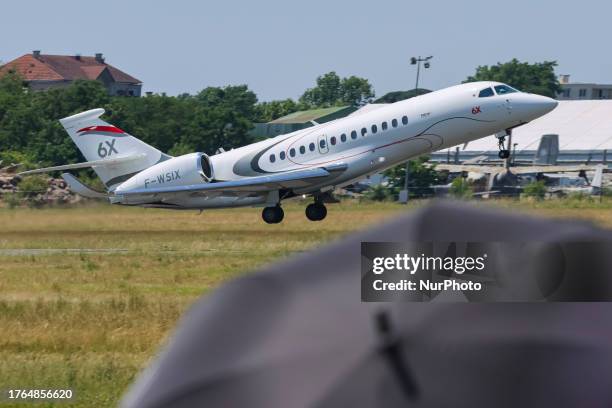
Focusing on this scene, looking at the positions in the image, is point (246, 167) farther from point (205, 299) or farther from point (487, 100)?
point (205, 299)

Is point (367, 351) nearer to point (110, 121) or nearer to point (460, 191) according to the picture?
point (460, 191)

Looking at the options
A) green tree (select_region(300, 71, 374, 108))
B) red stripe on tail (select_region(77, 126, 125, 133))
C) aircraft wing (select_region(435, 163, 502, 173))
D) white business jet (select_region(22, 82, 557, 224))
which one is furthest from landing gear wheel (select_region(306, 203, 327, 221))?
green tree (select_region(300, 71, 374, 108))

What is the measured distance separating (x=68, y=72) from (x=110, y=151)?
4896 inches

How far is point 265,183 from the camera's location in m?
32.1

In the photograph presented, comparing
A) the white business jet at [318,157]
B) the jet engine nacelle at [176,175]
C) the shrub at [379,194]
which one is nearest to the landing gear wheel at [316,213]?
the white business jet at [318,157]

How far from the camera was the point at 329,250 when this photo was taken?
2.55 m

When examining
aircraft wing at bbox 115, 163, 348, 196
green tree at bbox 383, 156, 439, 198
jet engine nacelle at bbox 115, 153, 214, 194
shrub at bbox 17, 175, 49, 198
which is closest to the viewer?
aircraft wing at bbox 115, 163, 348, 196

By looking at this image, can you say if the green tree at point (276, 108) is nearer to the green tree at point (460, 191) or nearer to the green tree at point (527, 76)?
the green tree at point (527, 76)

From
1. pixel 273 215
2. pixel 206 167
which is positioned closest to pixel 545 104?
pixel 273 215

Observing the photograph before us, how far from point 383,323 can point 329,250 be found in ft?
1.33

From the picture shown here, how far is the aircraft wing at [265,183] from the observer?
31828 millimetres

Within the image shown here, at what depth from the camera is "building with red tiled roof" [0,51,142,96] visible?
149750 mm

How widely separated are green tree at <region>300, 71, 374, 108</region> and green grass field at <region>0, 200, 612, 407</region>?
128 m

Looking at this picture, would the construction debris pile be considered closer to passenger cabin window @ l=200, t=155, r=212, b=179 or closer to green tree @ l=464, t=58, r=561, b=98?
passenger cabin window @ l=200, t=155, r=212, b=179
